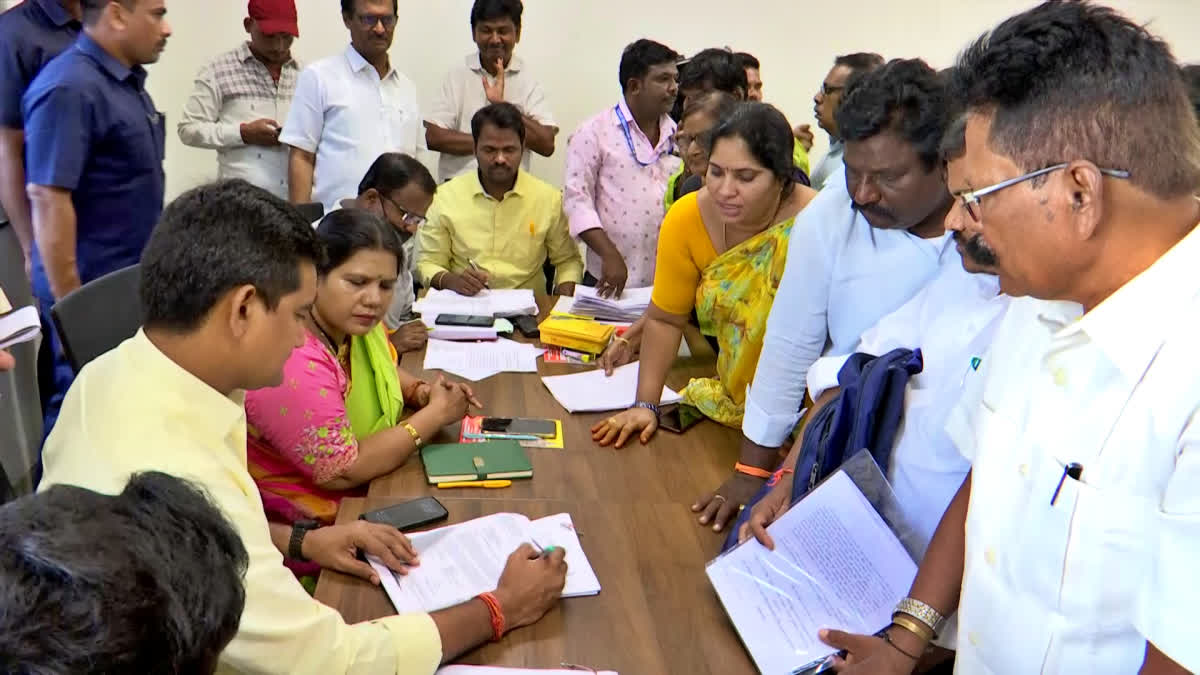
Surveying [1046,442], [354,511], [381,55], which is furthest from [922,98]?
[381,55]

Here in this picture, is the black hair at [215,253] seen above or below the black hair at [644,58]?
below

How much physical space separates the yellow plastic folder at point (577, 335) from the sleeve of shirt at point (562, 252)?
857 millimetres

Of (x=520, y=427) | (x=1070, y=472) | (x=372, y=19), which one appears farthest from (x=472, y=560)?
(x=372, y=19)

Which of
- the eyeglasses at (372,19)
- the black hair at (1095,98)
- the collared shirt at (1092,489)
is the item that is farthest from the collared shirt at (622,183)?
the black hair at (1095,98)

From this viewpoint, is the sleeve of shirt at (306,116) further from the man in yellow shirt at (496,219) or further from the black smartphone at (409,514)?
the black smartphone at (409,514)

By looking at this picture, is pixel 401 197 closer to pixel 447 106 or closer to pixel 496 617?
pixel 447 106

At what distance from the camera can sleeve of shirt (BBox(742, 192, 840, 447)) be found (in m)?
1.50

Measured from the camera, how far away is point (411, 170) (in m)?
2.62

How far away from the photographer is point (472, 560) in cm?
134

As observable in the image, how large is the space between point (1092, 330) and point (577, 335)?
1640 millimetres

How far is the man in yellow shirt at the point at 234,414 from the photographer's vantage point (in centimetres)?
101

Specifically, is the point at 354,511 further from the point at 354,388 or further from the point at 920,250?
the point at 920,250

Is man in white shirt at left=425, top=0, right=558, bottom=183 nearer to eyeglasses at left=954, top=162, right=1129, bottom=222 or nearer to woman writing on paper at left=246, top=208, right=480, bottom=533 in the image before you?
woman writing on paper at left=246, top=208, right=480, bottom=533

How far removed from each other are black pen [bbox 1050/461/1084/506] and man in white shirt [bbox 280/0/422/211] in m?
3.01
